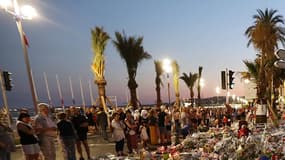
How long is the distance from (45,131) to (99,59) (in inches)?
459

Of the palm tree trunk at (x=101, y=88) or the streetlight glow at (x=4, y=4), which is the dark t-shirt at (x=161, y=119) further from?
the streetlight glow at (x=4, y=4)

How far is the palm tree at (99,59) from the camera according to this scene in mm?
19484

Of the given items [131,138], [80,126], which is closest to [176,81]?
[131,138]

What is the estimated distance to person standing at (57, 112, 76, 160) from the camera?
9.08 m

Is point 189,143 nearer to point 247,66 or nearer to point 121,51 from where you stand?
point 121,51

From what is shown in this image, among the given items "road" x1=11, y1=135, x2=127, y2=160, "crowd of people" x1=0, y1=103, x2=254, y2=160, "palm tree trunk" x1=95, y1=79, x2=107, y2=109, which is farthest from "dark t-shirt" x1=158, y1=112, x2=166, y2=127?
"palm tree trunk" x1=95, y1=79, x2=107, y2=109

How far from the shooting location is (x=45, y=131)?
8.23 meters

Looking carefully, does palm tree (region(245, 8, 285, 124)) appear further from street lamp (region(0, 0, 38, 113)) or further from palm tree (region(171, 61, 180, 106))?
street lamp (region(0, 0, 38, 113))

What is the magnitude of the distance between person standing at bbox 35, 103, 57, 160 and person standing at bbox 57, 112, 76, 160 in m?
0.63

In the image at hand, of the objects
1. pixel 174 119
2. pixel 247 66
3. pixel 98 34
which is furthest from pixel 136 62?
pixel 247 66

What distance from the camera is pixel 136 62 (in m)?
20.8

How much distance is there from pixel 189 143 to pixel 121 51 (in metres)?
10.9

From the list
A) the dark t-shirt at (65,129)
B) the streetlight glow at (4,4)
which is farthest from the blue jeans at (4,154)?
the streetlight glow at (4,4)

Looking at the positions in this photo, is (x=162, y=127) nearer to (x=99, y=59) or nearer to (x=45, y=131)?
(x=45, y=131)
